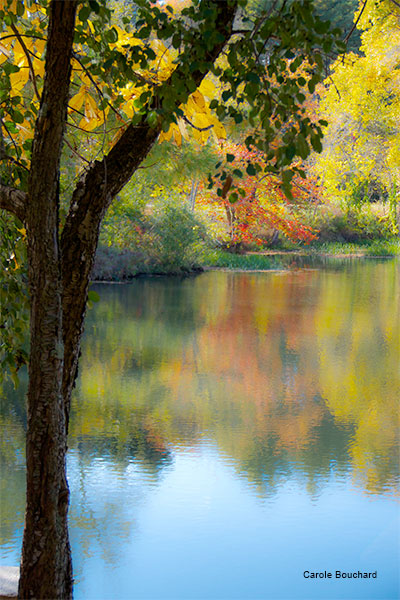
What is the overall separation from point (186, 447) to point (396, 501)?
1.25 metres

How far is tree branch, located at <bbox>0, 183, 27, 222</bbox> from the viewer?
5.51 feet

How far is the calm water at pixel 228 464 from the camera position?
3.08 metres

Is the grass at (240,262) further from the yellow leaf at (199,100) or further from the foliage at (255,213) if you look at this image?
the yellow leaf at (199,100)

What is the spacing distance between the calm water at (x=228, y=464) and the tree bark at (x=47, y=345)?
4.38 ft

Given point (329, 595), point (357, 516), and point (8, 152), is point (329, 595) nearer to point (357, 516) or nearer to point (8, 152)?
point (357, 516)

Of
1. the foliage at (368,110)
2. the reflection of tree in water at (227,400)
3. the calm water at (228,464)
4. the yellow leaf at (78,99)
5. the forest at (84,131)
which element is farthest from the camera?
the foliage at (368,110)

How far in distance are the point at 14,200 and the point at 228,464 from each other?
8.79ft

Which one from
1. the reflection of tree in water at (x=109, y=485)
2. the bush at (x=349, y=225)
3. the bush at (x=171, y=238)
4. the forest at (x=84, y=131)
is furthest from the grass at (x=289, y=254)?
the forest at (x=84, y=131)

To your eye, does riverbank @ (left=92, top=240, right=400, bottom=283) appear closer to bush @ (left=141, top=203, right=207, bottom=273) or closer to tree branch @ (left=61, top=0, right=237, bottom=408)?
bush @ (left=141, top=203, right=207, bottom=273)

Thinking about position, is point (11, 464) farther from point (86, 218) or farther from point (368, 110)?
point (368, 110)

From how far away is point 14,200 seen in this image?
5.55ft

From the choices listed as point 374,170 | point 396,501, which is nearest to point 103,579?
point 396,501

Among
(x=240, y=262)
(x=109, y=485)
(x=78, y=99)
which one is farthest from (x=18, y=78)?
(x=240, y=262)

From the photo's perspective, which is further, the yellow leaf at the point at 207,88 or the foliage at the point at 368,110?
the foliage at the point at 368,110
